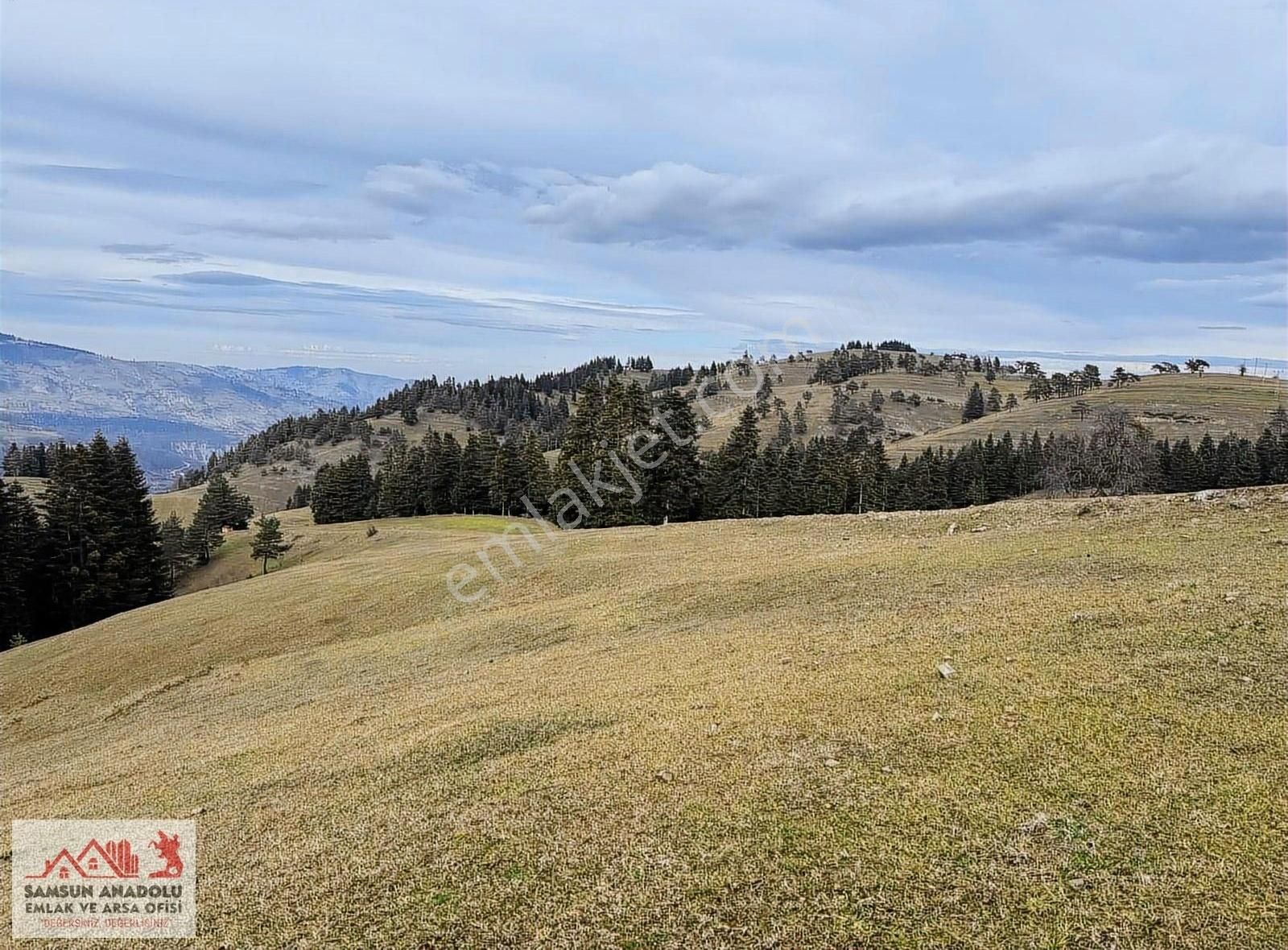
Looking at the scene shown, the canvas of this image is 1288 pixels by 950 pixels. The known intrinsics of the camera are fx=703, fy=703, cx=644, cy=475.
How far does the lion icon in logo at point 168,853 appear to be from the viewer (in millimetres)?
9376

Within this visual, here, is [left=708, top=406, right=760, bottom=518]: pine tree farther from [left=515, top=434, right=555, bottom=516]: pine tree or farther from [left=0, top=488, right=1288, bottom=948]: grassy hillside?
[left=0, top=488, right=1288, bottom=948]: grassy hillside

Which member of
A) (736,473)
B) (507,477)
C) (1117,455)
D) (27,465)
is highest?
(1117,455)

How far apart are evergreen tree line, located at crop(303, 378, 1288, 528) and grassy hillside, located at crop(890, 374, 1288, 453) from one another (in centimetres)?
3153

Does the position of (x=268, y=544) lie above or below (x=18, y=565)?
below

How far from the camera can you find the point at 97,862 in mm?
9977

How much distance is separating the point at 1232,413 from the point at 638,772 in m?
192

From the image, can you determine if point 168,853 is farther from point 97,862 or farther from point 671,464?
point 671,464

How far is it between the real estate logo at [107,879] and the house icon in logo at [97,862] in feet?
0.04

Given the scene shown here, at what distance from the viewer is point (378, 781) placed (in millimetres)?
11359

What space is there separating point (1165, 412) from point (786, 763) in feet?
607

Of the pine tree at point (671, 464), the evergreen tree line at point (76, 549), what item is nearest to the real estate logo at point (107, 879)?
the pine tree at point (671, 464)

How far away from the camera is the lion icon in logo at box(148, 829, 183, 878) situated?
938 cm

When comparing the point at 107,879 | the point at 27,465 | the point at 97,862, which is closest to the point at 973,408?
the point at 97,862

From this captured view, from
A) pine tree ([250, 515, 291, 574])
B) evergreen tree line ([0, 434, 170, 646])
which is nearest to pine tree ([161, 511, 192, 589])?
pine tree ([250, 515, 291, 574])
